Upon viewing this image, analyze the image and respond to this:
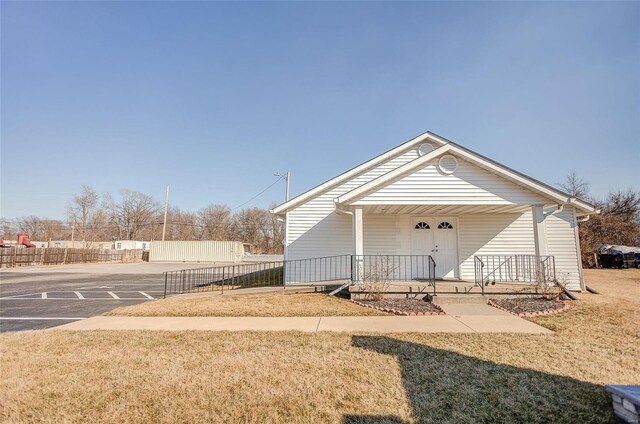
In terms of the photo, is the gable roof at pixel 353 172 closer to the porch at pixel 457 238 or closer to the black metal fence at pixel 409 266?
the porch at pixel 457 238

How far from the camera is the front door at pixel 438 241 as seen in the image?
38.7 ft

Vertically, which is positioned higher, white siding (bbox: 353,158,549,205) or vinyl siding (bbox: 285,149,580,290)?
white siding (bbox: 353,158,549,205)

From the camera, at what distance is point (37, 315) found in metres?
8.80

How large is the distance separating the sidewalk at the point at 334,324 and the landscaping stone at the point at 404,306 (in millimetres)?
360

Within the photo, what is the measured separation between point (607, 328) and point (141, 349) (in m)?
8.76

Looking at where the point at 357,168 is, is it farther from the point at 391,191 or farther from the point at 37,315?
the point at 37,315

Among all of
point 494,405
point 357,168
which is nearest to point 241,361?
point 494,405

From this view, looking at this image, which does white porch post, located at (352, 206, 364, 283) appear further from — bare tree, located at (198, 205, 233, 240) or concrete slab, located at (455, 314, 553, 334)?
bare tree, located at (198, 205, 233, 240)

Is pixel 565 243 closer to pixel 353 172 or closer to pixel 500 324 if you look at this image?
pixel 500 324

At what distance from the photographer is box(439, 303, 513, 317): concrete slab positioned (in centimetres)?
779

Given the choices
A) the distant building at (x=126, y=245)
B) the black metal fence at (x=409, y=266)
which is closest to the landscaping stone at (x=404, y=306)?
the black metal fence at (x=409, y=266)

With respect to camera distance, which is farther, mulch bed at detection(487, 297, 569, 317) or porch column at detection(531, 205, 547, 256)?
porch column at detection(531, 205, 547, 256)

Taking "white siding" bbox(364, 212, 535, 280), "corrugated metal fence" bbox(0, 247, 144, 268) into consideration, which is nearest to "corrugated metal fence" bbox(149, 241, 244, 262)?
"corrugated metal fence" bbox(0, 247, 144, 268)

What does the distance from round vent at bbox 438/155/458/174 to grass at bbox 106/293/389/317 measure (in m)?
4.89
